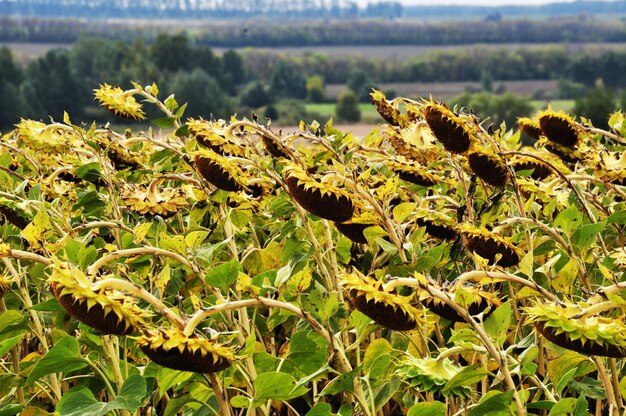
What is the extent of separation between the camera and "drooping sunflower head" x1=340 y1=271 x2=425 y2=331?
1.44m

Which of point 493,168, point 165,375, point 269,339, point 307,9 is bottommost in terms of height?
point 307,9

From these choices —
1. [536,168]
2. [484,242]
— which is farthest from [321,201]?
[536,168]

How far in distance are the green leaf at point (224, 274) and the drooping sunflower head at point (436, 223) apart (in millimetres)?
685

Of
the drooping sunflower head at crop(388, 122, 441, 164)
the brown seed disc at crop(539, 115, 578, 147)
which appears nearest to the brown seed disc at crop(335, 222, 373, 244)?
the drooping sunflower head at crop(388, 122, 441, 164)

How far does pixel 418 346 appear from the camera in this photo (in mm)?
2252

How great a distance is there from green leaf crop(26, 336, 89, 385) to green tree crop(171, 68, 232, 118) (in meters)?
66.5

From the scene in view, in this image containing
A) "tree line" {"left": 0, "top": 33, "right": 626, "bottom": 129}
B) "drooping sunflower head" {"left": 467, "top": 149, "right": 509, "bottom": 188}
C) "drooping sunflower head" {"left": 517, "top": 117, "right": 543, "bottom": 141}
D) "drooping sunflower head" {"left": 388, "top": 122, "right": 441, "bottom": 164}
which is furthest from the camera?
"tree line" {"left": 0, "top": 33, "right": 626, "bottom": 129}

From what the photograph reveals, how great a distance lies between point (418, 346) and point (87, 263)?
2.55ft

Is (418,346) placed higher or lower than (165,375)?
lower

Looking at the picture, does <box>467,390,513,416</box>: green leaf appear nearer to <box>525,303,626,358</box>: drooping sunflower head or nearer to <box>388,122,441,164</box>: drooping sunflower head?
<box>525,303,626,358</box>: drooping sunflower head

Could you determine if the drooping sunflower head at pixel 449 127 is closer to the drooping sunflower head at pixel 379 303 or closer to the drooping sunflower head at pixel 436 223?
the drooping sunflower head at pixel 436 223

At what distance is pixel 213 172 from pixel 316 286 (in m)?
0.47

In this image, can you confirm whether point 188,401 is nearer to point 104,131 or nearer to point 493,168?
point 493,168

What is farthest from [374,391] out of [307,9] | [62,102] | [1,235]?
[307,9]
